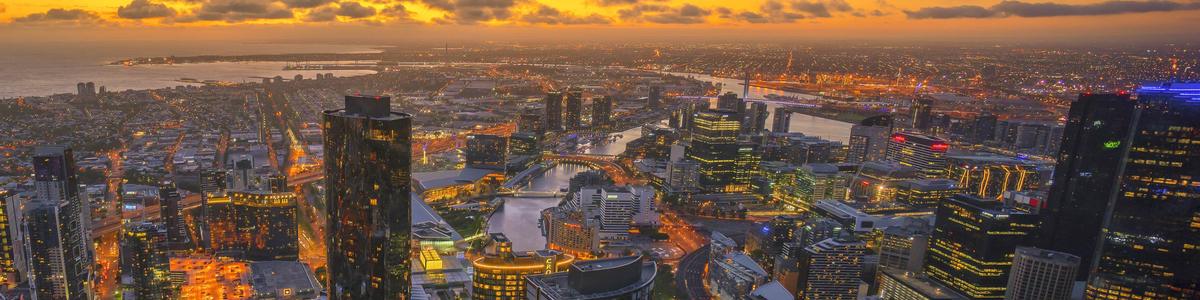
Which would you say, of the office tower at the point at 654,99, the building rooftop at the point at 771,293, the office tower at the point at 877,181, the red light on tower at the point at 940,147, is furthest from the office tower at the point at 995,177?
the office tower at the point at 654,99

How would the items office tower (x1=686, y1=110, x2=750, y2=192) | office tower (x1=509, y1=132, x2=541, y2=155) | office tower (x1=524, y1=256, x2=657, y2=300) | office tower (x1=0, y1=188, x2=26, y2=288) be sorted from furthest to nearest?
office tower (x1=509, y1=132, x2=541, y2=155)
office tower (x1=686, y1=110, x2=750, y2=192)
office tower (x1=0, y1=188, x2=26, y2=288)
office tower (x1=524, y1=256, x2=657, y2=300)

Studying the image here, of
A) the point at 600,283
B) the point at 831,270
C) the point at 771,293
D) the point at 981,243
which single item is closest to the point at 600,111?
→ the point at 831,270

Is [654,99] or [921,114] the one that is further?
[654,99]

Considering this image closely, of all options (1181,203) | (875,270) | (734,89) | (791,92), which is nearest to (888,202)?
(875,270)

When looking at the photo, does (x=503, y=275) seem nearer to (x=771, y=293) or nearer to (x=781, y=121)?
(x=771, y=293)

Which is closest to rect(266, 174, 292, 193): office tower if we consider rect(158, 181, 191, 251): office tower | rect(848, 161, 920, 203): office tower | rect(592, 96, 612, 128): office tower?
rect(158, 181, 191, 251): office tower

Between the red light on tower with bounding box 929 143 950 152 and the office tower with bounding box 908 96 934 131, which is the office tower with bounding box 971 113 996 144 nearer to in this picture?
the office tower with bounding box 908 96 934 131
